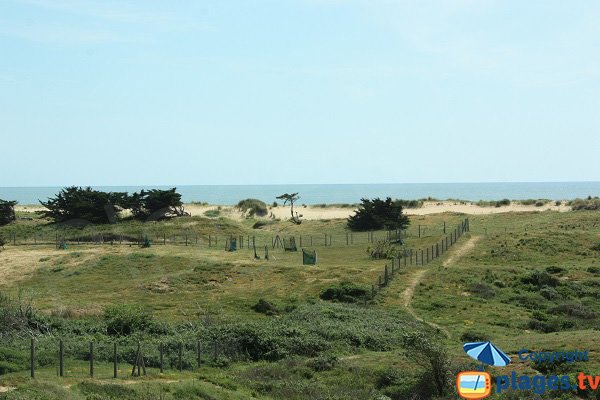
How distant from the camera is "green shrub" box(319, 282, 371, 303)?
50.5 metres

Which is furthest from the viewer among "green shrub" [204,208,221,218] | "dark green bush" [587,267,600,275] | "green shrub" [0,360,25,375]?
"green shrub" [204,208,221,218]

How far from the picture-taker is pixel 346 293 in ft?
169

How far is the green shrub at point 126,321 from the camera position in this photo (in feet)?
130

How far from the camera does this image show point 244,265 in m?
61.0

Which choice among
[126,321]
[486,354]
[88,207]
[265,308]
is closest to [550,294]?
[265,308]

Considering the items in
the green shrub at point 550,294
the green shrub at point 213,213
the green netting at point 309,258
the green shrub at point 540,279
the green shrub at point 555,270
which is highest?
the green shrub at point 213,213

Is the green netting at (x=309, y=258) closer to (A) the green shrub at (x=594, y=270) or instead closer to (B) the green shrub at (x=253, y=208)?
(A) the green shrub at (x=594, y=270)

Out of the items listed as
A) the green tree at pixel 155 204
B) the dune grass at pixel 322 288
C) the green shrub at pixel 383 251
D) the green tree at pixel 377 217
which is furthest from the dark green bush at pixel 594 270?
the green tree at pixel 155 204

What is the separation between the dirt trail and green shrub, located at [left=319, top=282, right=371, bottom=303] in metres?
2.78

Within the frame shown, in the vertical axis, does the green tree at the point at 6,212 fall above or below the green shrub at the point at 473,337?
above

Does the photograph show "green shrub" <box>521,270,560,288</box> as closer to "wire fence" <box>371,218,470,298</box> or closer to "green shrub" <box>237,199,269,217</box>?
"wire fence" <box>371,218,470,298</box>

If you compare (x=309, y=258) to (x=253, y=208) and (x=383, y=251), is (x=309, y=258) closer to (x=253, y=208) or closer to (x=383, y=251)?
(x=383, y=251)

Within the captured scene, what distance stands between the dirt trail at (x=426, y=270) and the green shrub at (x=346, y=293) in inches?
110

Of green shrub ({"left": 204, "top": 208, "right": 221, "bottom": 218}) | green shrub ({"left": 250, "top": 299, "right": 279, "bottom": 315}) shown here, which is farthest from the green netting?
green shrub ({"left": 204, "top": 208, "right": 221, "bottom": 218})
